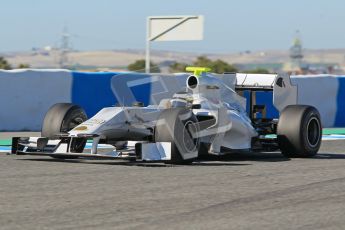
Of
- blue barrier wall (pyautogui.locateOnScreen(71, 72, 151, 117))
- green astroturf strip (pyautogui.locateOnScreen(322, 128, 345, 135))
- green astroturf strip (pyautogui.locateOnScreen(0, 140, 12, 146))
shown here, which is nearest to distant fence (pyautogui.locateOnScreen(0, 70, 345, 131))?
blue barrier wall (pyautogui.locateOnScreen(71, 72, 151, 117))

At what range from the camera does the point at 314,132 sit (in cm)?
1238

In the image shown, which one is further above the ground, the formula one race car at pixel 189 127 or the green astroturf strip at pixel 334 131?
the formula one race car at pixel 189 127

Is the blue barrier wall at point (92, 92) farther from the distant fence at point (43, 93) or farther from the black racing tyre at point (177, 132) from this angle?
the black racing tyre at point (177, 132)

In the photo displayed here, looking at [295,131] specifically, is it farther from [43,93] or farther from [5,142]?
[43,93]

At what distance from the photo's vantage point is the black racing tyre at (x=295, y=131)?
12.0 metres

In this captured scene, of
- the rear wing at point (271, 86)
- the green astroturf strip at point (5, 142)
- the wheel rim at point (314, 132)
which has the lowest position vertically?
the green astroturf strip at point (5, 142)

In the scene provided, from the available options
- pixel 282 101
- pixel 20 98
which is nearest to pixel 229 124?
pixel 282 101

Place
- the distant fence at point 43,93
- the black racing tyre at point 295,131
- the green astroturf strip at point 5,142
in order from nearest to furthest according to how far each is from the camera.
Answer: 1. the black racing tyre at point 295,131
2. the green astroturf strip at point 5,142
3. the distant fence at point 43,93

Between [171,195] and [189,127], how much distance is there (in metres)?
3.05

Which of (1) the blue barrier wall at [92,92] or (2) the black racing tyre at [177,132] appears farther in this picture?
(1) the blue barrier wall at [92,92]

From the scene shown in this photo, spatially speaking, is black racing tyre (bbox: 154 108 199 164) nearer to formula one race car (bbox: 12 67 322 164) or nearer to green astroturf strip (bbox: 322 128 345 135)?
formula one race car (bbox: 12 67 322 164)

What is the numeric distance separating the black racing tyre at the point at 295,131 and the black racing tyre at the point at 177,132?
65.3 inches

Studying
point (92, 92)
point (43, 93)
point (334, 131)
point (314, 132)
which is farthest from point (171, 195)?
point (334, 131)

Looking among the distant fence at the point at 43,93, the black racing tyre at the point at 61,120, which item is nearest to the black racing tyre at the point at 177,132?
the black racing tyre at the point at 61,120
